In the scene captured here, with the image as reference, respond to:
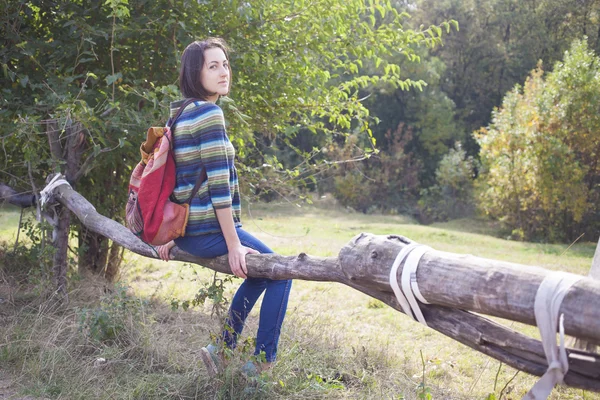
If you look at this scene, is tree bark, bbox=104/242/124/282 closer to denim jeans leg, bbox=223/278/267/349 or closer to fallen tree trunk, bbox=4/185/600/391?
denim jeans leg, bbox=223/278/267/349

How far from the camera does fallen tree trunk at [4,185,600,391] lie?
1853mm

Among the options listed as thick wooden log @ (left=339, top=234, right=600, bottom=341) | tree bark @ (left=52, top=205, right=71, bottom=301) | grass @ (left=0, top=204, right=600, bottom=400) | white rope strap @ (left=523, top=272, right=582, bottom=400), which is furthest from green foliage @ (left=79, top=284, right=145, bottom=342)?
white rope strap @ (left=523, top=272, right=582, bottom=400)

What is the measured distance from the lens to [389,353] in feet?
15.9

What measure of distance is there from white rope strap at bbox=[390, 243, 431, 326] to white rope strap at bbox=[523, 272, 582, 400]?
52 cm

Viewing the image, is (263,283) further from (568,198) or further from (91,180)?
(568,198)

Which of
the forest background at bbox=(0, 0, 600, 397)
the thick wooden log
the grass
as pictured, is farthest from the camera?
the forest background at bbox=(0, 0, 600, 397)

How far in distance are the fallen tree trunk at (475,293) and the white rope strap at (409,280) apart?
27mm

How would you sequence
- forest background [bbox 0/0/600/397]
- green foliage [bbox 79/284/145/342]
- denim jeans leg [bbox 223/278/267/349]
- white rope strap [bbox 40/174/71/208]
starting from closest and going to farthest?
denim jeans leg [bbox 223/278/267/349] → green foliage [bbox 79/284/145/342] → white rope strap [bbox 40/174/71/208] → forest background [bbox 0/0/600/397]

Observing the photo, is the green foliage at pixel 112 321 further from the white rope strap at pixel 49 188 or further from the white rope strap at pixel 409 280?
the white rope strap at pixel 409 280

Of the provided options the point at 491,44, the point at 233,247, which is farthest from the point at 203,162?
the point at 491,44

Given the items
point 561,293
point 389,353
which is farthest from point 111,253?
point 561,293

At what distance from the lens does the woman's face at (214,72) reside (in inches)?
123

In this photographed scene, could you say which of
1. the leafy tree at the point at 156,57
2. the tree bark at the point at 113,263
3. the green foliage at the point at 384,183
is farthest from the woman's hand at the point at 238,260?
the green foliage at the point at 384,183

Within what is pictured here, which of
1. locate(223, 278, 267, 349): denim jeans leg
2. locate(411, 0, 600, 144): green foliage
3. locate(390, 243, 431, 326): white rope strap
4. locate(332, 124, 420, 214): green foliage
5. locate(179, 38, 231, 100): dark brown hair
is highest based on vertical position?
locate(411, 0, 600, 144): green foliage
